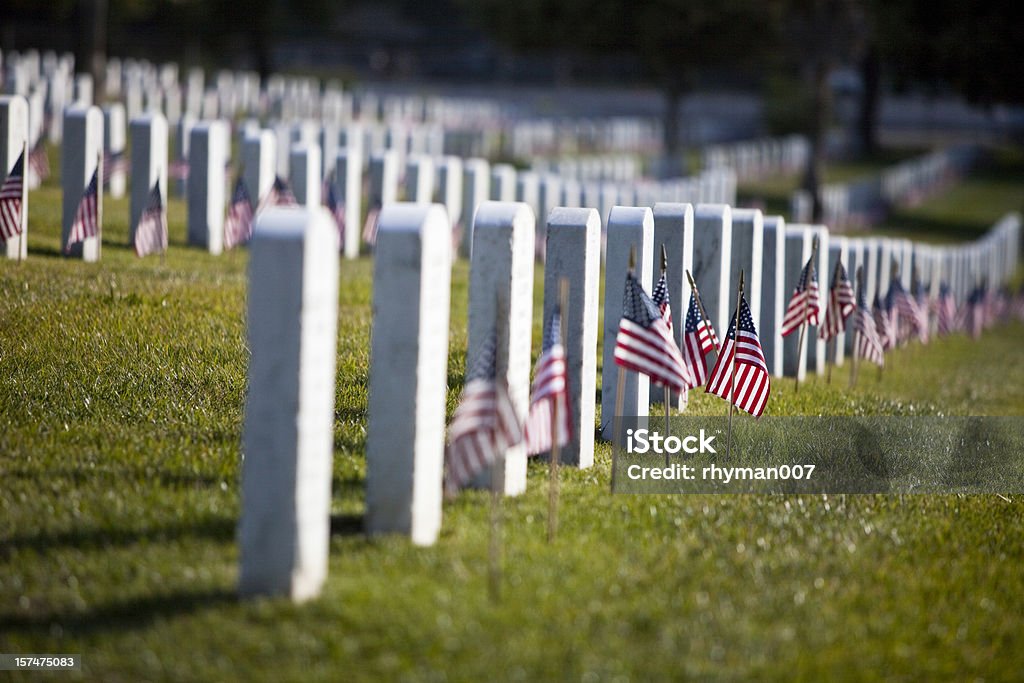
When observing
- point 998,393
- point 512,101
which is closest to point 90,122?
point 998,393

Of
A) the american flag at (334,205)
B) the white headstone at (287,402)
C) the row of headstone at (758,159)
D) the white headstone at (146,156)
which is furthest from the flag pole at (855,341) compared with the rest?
the row of headstone at (758,159)

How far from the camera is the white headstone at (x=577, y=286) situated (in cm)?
633

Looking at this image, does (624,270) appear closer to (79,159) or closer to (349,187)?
(79,159)

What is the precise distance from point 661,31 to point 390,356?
119ft

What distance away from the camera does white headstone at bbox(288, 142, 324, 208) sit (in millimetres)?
12133

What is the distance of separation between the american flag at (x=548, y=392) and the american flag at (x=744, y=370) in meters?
1.70

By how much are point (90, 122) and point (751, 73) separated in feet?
222

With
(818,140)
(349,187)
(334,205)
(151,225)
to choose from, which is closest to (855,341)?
(334,205)

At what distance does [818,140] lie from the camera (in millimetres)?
31969

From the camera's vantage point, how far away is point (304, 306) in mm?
4426

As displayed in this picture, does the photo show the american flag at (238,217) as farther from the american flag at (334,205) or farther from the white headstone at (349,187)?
the white headstone at (349,187)

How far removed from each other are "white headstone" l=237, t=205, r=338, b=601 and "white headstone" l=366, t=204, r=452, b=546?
14.3 inches

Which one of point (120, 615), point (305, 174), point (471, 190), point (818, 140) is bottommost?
point (120, 615)

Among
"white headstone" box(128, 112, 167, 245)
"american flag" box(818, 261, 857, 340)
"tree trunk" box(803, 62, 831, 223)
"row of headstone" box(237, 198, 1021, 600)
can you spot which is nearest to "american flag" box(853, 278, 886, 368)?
"american flag" box(818, 261, 857, 340)
